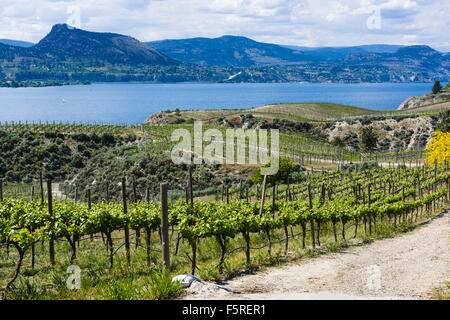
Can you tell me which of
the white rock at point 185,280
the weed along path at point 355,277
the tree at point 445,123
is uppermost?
the tree at point 445,123

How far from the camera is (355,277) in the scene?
11.6 m

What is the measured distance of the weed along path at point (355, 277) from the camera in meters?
9.40

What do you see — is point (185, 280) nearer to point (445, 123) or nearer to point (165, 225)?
point (165, 225)

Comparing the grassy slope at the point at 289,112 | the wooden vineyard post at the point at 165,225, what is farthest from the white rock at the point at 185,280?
the grassy slope at the point at 289,112

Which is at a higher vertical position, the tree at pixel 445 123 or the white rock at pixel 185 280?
the tree at pixel 445 123

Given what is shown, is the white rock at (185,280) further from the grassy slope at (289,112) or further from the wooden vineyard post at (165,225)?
the grassy slope at (289,112)

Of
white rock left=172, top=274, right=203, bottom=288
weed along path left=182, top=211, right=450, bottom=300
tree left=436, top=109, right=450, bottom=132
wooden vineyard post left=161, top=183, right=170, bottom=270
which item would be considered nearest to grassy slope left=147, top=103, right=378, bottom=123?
tree left=436, top=109, right=450, bottom=132

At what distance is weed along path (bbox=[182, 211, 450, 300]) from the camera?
9.40 m

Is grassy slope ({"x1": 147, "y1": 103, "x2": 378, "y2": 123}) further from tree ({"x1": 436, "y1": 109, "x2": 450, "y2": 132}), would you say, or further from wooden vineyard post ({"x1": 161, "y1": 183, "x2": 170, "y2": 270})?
wooden vineyard post ({"x1": 161, "y1": 183, "x2": 170, "y2": 270})

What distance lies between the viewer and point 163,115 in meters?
106

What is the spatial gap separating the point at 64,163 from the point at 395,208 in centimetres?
4743

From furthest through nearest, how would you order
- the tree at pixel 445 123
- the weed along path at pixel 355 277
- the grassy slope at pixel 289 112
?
the grassy slope at pixel 289 112
the tree at pixel 445 123
the weed along path at pixel 355 277
